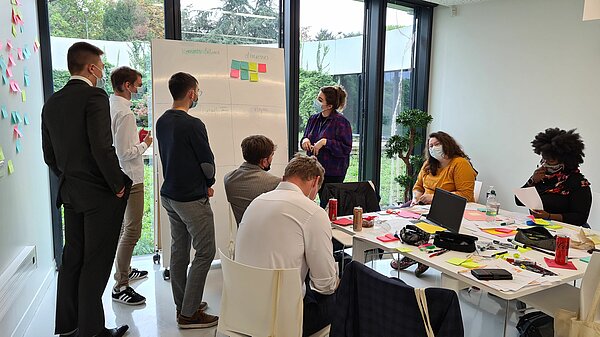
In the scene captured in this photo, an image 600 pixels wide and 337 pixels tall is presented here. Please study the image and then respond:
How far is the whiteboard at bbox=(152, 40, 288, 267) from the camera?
11.3 feet

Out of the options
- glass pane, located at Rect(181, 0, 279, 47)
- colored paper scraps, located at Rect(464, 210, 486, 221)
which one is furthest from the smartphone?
glass pane, located at Rect(181, 0, 279, 47)

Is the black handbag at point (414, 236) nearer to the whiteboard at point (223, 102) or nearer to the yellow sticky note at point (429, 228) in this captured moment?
the yellow sticky note at point (429, 228)

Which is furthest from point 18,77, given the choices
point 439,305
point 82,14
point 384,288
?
point 439,305

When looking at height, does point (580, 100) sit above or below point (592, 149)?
above

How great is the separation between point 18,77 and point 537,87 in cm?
434

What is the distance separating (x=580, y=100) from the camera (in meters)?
3.97

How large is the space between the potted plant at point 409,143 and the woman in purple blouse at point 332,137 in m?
1.09

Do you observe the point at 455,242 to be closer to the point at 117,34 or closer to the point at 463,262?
the point at 463,262

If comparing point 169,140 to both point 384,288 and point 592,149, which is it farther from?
point 592,149

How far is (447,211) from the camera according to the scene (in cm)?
253

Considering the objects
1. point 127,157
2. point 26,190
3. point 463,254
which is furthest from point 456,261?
point 26,190

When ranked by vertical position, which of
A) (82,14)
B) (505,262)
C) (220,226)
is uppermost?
(82,14)

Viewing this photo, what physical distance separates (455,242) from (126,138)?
2.06 metres

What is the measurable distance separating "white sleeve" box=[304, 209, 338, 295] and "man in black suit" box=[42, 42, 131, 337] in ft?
3.61
